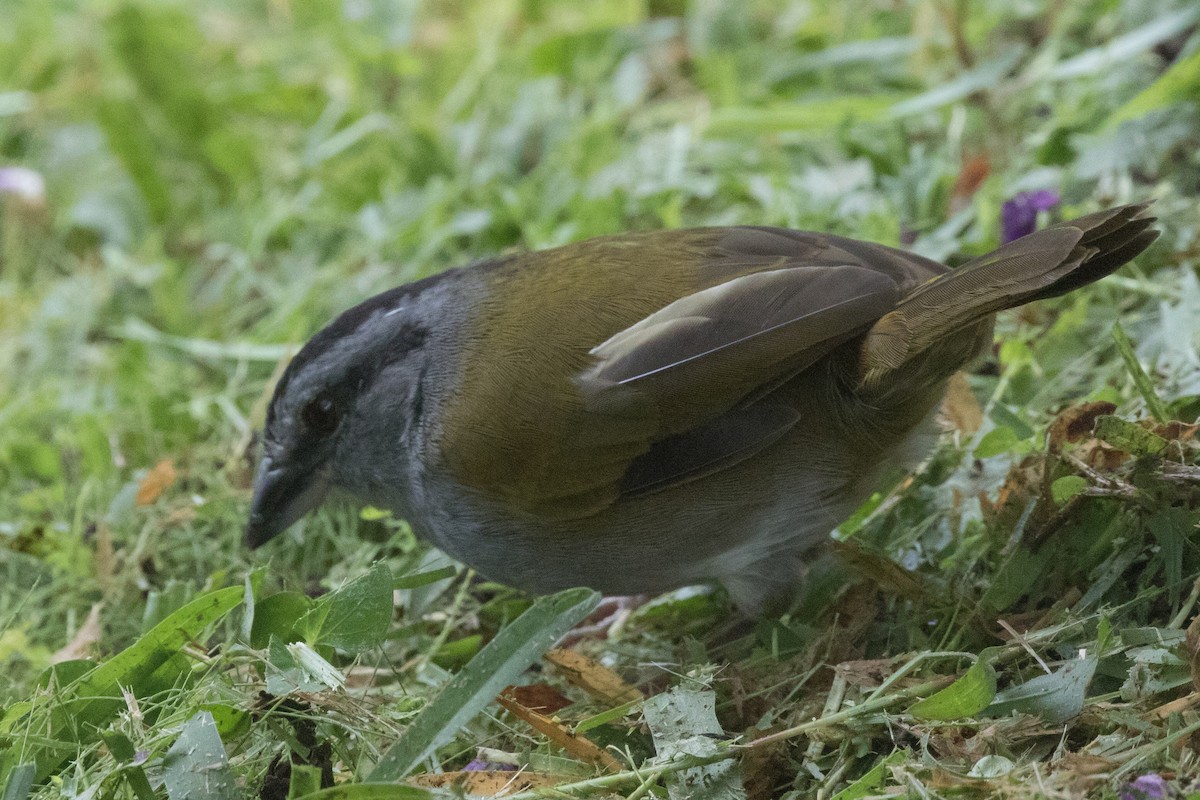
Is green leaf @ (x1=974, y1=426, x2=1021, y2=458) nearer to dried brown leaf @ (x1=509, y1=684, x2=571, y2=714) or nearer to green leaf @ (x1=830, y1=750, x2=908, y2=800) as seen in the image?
green leaf @ (x1=830, y1=750, x2=908, y2=800)

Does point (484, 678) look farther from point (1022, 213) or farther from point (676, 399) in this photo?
point (1022, 213)

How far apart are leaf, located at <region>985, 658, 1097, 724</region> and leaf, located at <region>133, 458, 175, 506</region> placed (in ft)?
8.19

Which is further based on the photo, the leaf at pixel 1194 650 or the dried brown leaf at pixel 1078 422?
the dried brown leaf at pixel 1078 422

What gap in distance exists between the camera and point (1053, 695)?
2.49 meters

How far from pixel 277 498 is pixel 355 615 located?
2.35ft

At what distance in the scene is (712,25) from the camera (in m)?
5.82

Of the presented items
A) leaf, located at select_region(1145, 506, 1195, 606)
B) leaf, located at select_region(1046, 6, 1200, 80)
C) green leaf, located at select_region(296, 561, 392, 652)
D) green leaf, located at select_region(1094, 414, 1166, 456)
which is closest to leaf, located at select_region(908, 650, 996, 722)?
leaf, located at select_region(1145, 506, 1195, 606)

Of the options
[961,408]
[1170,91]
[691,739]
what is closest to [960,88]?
[1170,91]

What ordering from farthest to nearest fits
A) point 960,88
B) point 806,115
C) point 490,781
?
1. point 806,115
2. point 960,88
3. point 490,781

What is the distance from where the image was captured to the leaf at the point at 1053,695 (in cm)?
246

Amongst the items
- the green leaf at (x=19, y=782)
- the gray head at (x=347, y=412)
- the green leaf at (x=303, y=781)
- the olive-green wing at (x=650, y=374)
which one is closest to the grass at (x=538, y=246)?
the green leaf at (x=19, y=782)

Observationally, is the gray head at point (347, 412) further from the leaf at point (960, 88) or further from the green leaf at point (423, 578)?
the leaf at point (960, 88)

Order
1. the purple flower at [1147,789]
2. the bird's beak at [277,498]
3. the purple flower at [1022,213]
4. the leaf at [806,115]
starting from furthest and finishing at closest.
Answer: the leaf at [806,115] → the purple flower at [1022,213] → the bird's beak at [277,498] → the purple flower at [1147,789]

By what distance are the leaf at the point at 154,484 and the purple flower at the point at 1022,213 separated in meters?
2.67
